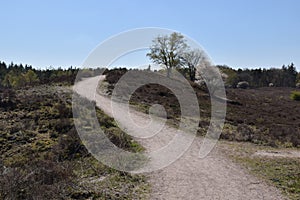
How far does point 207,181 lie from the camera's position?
26.7 ft

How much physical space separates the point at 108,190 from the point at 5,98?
14.8 meters

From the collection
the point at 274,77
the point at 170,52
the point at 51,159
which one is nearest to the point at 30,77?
the point at 170,52

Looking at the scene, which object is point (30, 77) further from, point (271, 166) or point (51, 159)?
point (271, 166)

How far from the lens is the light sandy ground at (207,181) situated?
7.24 meters

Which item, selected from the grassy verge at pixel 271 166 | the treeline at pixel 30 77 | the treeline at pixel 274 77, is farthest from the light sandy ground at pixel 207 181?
the treeline at pixel 274 77

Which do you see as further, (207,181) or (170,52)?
(170,52)

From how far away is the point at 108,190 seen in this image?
7395 millimetres

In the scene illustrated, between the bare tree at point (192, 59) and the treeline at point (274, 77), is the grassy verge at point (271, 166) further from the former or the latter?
the treeline at point (274, 77)

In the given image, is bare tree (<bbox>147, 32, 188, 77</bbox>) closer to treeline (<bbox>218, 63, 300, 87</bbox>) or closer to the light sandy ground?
the light sandy ground

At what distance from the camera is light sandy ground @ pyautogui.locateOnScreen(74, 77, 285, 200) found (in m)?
7.24

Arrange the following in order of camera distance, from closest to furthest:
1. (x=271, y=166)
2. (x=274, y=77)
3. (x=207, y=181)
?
(x=207, y=181)
(x=271, y=166)
(x=274, y=77)

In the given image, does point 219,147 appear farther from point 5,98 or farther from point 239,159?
point 5,98

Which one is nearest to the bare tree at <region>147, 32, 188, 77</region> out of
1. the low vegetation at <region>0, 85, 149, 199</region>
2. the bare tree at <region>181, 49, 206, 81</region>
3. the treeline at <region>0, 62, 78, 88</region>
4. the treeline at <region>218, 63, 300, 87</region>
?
the bare tree at <region>181, 49, 206, 81</region>

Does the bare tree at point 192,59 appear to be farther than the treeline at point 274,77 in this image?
No
